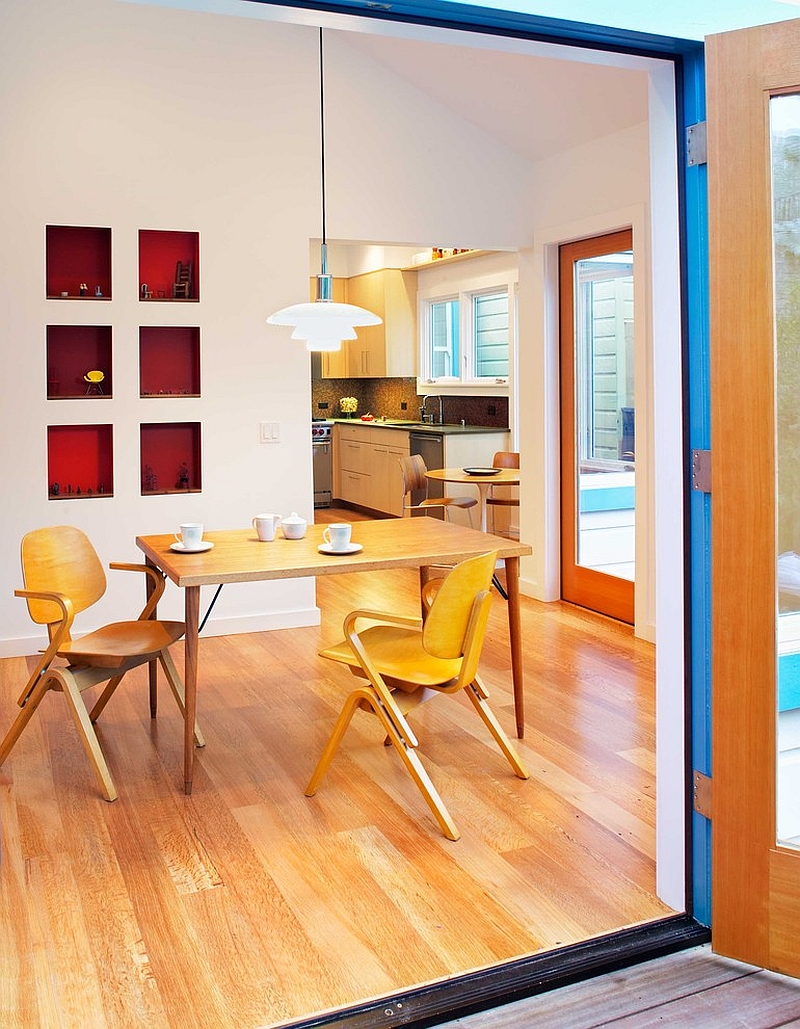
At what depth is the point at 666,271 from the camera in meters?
2.58

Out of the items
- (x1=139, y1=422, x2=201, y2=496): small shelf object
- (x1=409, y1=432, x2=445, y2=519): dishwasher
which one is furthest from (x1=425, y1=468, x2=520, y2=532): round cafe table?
(x1=139, y1=422, x2=201, y2=496): small shelf object

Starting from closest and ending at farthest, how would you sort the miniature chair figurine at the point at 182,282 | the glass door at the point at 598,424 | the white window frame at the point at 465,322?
the miniature chair figurine at the point at 182,282
the glass door at the point at 598,424
the white window frame at the point at 465,322

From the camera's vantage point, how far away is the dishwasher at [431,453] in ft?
28.3

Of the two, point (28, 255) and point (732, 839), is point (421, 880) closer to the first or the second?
point (732, 839)

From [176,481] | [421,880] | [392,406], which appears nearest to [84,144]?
[176,481]

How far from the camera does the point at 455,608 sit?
128 inches

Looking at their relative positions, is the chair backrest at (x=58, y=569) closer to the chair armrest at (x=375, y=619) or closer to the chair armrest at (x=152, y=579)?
the chair armrest at (x=152, y=579)

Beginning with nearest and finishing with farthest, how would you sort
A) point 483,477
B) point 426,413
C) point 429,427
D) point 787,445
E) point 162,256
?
point 787,445
point 162,256
point 483,477
point 429,427
point 426,413

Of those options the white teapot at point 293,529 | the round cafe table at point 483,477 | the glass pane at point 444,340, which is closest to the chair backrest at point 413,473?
the round cafe table at point 483,477

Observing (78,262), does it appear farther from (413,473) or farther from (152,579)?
(413,473)

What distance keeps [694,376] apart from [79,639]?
250 centimetres

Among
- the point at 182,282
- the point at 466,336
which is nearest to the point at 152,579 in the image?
the point at 182,282

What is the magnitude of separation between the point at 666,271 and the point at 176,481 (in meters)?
3.89

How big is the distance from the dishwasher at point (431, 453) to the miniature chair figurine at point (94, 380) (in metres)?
3.33
